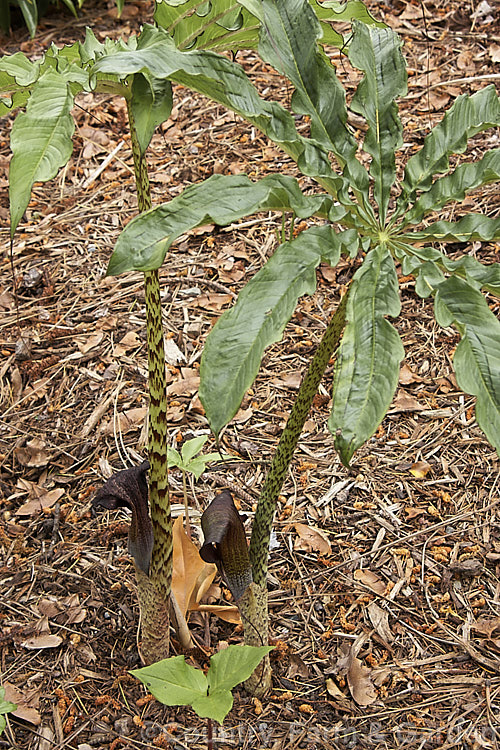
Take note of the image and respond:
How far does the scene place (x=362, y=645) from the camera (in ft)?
5.40

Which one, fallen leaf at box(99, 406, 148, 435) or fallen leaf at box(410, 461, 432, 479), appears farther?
fallen leaf at box(99, 406, 148, 435)

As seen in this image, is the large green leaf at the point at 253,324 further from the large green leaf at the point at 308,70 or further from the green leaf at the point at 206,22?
the green leaf at the point at 206,22

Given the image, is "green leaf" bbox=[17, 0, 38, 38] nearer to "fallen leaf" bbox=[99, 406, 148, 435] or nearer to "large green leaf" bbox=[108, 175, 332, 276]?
"fallen leaf" bbox=[99, 406, 148, 435]

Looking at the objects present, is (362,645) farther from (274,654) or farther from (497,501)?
(497,501)

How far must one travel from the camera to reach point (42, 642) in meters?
1.63

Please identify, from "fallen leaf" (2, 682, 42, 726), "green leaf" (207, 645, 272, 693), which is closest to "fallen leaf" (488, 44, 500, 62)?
"green leaf" (207, 645, 272, 693)

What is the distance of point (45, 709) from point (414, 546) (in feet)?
2.92

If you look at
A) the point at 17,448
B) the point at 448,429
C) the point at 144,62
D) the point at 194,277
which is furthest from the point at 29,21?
the point at 144,62

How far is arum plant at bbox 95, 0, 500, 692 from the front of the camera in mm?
907

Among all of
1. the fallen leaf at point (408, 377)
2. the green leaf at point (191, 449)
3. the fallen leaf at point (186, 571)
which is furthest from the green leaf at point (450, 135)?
the fallen leaf at point (408, 377)

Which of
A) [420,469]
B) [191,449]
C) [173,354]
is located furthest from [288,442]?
[173,354]

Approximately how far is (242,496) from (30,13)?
2.48 metres

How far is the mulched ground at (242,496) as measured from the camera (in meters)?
1.54

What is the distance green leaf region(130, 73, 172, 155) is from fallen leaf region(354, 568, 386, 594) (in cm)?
116
